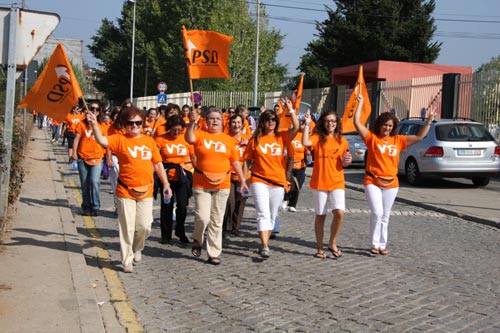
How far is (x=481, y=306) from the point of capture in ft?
19.7

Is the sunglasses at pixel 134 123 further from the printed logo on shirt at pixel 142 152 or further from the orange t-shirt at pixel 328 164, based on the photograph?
the orange t-shirt at pixel 328 164

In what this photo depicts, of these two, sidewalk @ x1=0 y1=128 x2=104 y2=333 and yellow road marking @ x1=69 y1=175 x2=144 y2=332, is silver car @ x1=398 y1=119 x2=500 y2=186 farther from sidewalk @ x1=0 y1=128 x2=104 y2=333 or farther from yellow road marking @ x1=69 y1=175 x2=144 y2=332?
yellow road marking @ x1=69 y1=175 x2=144 y2=332

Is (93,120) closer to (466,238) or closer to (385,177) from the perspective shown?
(385,177)

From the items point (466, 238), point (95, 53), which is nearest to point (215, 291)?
point (466, 238)

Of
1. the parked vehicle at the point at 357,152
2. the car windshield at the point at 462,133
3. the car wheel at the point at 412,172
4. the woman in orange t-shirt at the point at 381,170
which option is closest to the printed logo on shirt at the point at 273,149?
the woman in orange t-shirt at the point at 381,170

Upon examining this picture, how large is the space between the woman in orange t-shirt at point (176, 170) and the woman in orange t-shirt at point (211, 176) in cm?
104

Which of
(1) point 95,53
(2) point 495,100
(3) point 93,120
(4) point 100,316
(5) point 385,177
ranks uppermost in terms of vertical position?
(1) point 95,53

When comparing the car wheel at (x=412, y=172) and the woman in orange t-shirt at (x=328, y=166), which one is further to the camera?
the car wheel at (x=412, y=172)

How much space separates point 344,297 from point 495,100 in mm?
16714

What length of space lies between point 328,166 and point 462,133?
362 inches

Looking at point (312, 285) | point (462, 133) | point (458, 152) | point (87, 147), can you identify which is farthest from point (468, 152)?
point (312, 285)

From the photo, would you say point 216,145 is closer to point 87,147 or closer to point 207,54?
point 87,147

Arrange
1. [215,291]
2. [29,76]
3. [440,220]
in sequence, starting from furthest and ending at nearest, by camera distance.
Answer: [29,76]
[440,220]
[215,291]

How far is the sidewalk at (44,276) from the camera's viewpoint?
526 cm
